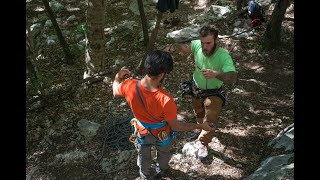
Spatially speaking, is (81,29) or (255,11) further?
(81,29)

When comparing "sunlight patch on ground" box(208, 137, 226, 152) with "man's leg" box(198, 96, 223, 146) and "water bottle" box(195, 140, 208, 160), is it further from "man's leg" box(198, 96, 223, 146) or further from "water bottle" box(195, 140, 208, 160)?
"man's leg" box(198, 96, 223, 146)

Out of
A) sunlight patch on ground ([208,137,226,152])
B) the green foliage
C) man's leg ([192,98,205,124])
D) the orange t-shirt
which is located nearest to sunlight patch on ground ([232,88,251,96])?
sunlight patch on ground ([208,137,226,152])

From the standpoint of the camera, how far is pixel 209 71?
360cm

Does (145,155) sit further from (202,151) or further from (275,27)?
(275,27)

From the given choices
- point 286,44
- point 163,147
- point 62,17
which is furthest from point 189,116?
point 62,17

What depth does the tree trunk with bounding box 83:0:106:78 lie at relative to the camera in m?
6.36

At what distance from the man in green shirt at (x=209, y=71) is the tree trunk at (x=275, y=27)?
4.24 m

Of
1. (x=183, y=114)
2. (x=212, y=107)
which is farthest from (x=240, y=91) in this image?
(x=212, y=107)

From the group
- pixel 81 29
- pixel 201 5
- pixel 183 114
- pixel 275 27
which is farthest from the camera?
pixel 201 5

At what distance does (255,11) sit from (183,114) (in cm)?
446
